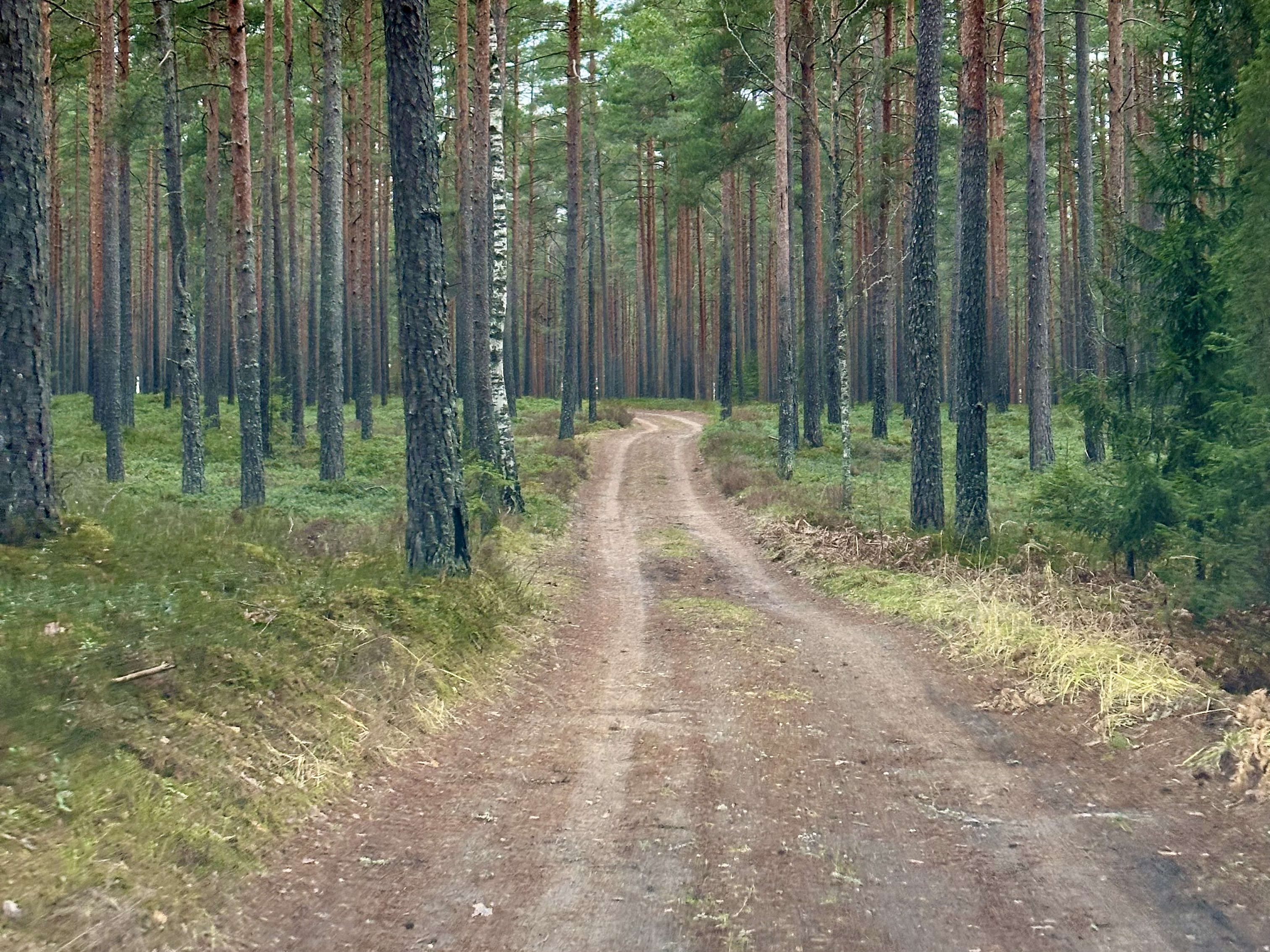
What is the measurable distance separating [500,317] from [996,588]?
957 centimetres

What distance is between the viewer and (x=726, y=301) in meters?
36.3

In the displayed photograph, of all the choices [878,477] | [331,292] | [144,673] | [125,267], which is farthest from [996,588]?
[125,267]

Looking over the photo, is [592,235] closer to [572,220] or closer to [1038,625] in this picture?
[572,220]

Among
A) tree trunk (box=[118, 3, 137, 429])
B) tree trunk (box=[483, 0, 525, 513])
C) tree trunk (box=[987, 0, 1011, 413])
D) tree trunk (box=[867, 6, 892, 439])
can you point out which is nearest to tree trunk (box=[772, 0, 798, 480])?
tree trunk (box=[867, 6, 892, 439])

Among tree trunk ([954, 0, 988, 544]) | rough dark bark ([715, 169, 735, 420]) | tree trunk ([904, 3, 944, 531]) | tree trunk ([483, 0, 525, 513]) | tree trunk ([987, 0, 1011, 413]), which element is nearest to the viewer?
tree trunk ([954, 0, 988, 544])

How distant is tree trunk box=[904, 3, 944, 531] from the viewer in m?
14.6

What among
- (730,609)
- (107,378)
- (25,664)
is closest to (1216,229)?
(730,609)

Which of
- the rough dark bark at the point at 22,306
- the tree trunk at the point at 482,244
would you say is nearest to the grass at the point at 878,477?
the tree trunk at the point at 482,244

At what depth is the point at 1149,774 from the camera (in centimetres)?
659

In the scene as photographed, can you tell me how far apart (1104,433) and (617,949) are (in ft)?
31.4

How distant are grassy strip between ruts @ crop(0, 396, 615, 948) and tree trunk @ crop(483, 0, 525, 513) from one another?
6.07 metres

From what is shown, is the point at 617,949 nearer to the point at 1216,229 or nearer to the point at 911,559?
the point at 1216,229

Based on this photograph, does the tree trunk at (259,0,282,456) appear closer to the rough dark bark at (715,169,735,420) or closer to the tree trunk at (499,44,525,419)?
the tree trunk at (499,44,525,419)

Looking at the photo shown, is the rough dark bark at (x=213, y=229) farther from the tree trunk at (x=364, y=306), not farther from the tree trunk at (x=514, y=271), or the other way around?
the tree trunk at (x=514, y=271)
